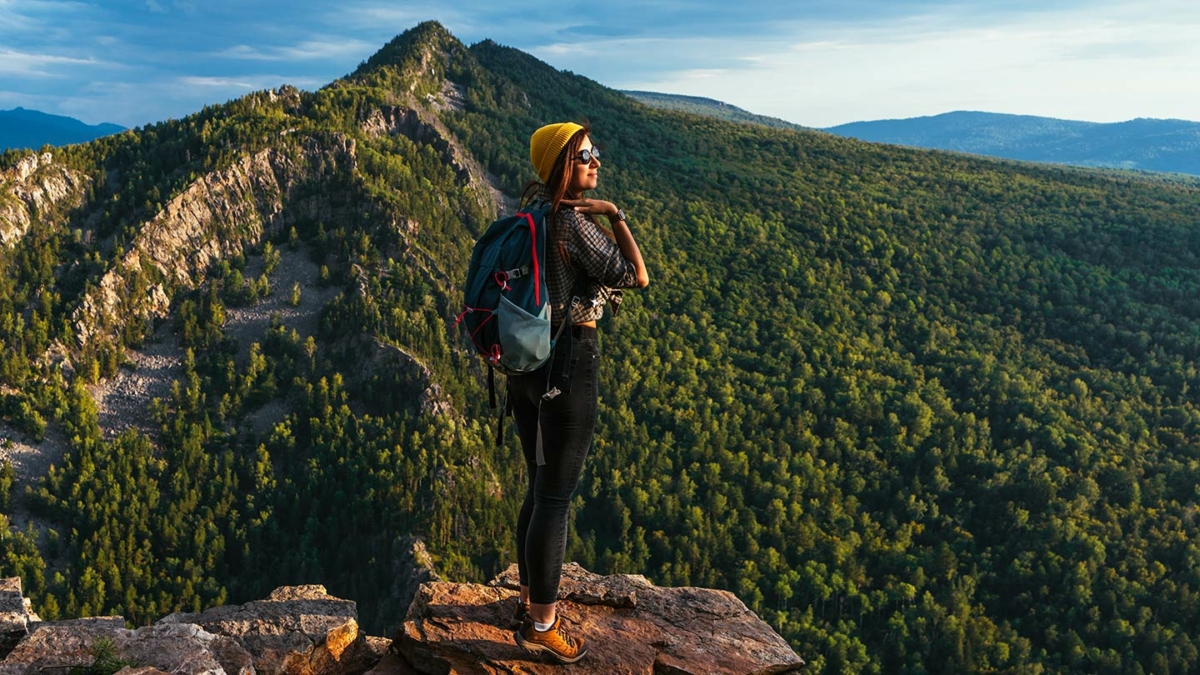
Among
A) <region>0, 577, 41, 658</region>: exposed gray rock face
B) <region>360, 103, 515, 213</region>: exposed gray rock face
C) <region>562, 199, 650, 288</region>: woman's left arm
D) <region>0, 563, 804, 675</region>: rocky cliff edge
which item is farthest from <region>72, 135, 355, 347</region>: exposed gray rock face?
<region>562, 199, 650, 288</region>: woman's left arm

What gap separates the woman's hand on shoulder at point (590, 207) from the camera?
806cm

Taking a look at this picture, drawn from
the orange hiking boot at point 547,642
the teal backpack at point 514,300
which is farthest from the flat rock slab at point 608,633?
the teal backpack at point 514,300

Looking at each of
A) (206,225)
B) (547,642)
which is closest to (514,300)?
(547,642)

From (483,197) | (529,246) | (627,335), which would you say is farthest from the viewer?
(483,197)

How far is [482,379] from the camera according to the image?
122875 millimetres

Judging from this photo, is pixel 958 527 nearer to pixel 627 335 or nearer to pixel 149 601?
pixel 627 335

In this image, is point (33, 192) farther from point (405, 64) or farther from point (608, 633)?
point (608, 633)

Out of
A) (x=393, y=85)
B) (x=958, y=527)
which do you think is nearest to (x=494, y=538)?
(x=958, y=527)

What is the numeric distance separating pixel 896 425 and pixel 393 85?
406 ft

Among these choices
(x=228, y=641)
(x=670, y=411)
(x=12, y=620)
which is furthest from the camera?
(x=670, y=411)

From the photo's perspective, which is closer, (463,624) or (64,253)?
(463,624)

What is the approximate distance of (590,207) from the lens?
8.18 m

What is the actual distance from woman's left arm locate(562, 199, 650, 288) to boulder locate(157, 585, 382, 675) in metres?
6.80

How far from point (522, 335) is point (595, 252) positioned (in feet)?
3.80
